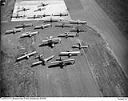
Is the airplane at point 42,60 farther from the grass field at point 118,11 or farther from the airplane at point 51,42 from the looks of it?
the grass field at point 118,11

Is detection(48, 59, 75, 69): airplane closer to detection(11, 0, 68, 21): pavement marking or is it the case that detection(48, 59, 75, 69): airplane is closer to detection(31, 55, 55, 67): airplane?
detection(31, 55, 55, 67): airplane

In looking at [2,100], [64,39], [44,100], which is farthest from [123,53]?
[2,100]

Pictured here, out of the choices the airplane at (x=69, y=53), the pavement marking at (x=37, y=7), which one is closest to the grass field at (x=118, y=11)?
the pavement marking at (x=37, y=7)

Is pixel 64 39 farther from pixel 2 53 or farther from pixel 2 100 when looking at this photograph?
pixel 2 100

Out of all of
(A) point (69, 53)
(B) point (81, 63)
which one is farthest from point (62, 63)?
(B) point (81, 63)

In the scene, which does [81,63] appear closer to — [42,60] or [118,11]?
[42,60]

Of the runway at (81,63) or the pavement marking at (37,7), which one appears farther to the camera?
the pavement marking at (37,7)

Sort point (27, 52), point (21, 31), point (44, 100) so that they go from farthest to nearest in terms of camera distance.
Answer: point (21, 31) → point (27, 52) → point (44, 100)
